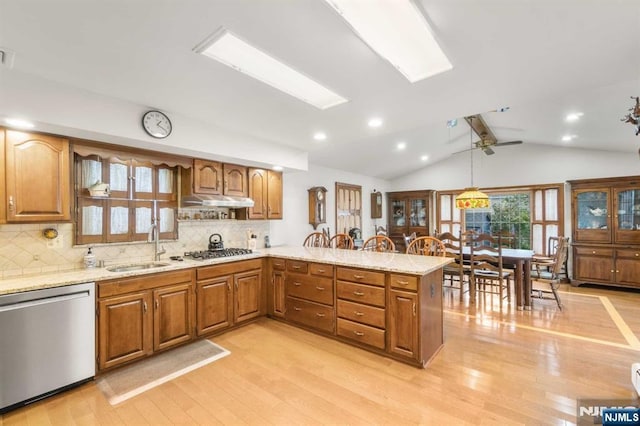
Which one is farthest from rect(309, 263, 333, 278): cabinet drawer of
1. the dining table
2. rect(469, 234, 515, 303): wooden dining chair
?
the dining table

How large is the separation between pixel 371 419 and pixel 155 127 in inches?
125

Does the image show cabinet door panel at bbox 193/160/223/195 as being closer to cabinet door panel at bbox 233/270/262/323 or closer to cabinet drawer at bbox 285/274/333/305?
cabinet door panel at bbox 233/270/262/323

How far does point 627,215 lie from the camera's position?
516cm

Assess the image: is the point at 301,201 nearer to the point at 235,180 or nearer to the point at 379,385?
the point at 235,180

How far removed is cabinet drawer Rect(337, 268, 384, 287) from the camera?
2828 mm

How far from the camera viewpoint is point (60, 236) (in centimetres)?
279

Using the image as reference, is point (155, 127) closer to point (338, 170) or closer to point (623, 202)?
point (338, 170)

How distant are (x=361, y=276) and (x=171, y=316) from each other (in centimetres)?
199

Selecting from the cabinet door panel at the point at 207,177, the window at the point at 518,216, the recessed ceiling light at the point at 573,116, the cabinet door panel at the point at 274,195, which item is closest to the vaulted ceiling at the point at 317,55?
the cabinet door panel at the point at 207,177

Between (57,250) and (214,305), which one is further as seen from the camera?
(214,305)

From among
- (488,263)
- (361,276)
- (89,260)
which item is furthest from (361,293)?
(89,260)

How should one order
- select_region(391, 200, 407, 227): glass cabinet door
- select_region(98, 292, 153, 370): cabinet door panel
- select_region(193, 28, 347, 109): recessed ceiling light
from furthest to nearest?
select_region(391, 200, 407, 227): glass cabinet door < select_region(98, 292, 153, 370): cabinet door panel < select_region(193, 28, 347, 109): recessed ceiling light

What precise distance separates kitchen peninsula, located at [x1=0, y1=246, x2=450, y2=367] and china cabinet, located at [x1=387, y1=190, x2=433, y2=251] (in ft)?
15.7

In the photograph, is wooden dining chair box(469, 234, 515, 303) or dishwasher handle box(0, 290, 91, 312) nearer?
dishwasher handle box(0, 290, 91, 312)
